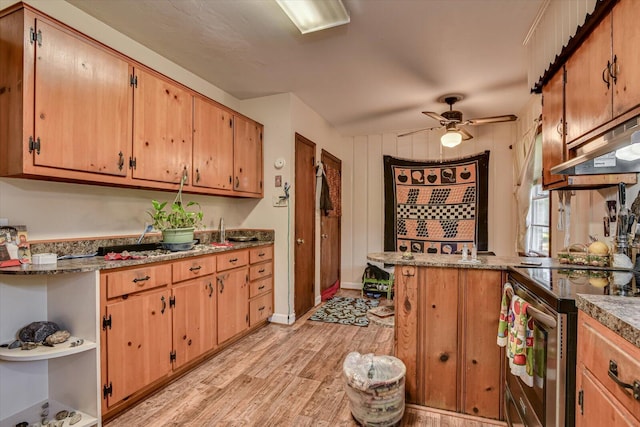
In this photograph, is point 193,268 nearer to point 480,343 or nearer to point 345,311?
point 480,343

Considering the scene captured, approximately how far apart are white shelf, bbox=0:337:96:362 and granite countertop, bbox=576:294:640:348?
7.43 ft

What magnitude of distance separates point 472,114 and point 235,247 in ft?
11.9

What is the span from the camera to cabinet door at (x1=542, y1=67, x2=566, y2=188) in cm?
187

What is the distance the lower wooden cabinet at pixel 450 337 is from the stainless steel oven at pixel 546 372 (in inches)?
12.0

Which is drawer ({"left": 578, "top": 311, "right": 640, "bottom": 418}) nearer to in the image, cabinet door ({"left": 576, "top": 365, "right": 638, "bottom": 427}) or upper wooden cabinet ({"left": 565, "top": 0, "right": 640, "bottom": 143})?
cabinet door ({"left": 576, "top": 365, "right": 638, "bottom": 427})

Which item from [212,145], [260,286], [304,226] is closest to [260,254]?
[260,286]

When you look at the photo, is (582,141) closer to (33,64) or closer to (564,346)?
(564,346)

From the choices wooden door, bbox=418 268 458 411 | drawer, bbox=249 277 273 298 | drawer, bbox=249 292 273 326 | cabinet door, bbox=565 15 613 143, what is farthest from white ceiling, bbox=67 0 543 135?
drawer, bbox=249 292 273 326

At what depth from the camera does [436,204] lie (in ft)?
15.2

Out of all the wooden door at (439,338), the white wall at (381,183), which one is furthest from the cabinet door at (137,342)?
the white wall at (381,183)

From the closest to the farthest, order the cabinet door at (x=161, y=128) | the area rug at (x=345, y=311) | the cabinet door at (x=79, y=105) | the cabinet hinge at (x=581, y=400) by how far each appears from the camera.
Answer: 1. the cabinet hinge at (x=581, y=400)
2. the cabinet door at (x=79, y=105)
3. the cabinet door at (x=161, y=128)
4. the area rug at (x=345, y=311)

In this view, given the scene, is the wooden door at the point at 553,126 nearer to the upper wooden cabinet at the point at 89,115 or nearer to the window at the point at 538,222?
the window at the point at 538,222

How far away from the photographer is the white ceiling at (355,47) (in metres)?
2.06

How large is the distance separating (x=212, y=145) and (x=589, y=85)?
2.73 m
